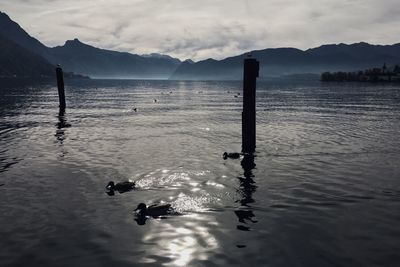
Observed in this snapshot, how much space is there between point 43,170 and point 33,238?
9625 millimetres

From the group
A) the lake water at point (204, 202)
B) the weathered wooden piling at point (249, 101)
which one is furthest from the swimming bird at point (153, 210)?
the weathered wooden piling at point (249, 101)

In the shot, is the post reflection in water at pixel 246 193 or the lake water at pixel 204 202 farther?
the post reflection in water at pixel 246 193

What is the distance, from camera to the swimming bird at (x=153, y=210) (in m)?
14.8

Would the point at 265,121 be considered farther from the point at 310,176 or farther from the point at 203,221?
the point at 203,221

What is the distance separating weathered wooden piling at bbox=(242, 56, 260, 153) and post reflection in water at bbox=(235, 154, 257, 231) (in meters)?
1.15

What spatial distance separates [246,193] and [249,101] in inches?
332

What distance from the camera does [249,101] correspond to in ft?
79.9

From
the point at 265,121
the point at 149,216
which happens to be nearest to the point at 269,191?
the point at 149,216

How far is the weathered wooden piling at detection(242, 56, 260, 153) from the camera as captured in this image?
2366 centimetres

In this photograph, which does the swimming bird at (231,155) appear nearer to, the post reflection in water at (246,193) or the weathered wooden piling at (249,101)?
the post reflection in water at (246,193)

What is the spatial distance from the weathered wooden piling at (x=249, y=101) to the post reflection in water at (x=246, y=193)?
1151 millimetres

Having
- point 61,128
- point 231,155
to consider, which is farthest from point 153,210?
point 61,128

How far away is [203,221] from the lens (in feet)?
47.1

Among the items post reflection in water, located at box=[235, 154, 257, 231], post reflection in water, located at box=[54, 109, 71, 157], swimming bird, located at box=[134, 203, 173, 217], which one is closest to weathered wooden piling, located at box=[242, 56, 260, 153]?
post reflection in water, located at box=[235, 154, 257, 231]
